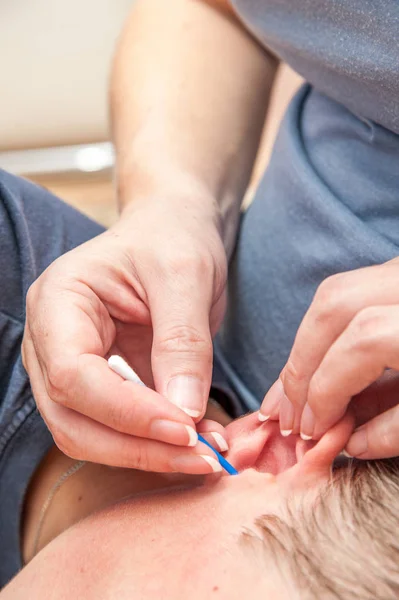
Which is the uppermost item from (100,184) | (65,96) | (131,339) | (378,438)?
(378,438)

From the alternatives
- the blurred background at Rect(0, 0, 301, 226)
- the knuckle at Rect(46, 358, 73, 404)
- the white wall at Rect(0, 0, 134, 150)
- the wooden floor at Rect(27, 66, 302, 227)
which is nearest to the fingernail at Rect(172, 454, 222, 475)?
the knuckle at Rect(46, 358, 73, 404)

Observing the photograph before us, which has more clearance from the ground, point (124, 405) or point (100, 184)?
point (124, 405)

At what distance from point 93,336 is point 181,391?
9 centimetres

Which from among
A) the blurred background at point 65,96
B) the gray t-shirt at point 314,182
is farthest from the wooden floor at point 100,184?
the gray t-shirt at point 314,182

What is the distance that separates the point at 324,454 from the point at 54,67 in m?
1.52

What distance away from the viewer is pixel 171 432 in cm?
50

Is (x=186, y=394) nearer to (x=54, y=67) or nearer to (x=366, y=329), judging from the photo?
(x=366, y=329)

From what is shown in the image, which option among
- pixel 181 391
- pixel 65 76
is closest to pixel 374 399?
pixel 181 391

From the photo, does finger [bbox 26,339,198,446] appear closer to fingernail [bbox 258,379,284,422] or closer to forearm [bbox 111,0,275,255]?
fingernail [bbox 258,379,284,422]

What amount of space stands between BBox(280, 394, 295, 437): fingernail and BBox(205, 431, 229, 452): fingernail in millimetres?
55

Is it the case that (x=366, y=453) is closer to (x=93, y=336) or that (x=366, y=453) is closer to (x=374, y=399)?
(x=374, y=399)

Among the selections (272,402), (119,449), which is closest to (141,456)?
(119,449)

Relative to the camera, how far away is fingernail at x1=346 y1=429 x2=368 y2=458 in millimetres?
473

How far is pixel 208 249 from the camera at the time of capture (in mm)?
659
